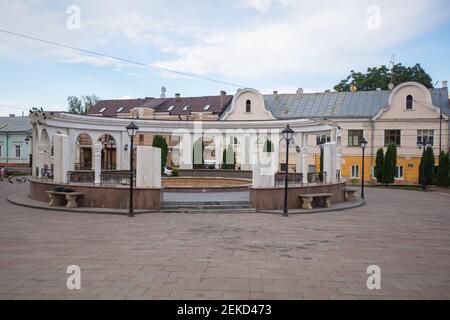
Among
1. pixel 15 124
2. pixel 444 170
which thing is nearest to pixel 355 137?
pixel 444 170

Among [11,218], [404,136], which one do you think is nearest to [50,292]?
[11,218]

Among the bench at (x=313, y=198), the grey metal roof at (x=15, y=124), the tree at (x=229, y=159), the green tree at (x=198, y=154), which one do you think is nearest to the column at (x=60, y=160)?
the bench at (x=313, y=198)

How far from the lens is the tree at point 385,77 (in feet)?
152

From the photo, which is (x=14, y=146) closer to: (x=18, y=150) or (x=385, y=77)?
(x=18, y=150)

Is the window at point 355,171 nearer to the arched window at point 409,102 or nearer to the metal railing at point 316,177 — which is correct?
the arched window at point 409,102

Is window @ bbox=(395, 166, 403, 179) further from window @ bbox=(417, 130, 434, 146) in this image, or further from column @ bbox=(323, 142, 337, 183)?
column @ bbox=(323, 142, 337, 183)

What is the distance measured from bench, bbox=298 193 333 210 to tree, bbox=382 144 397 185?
20.1 meters

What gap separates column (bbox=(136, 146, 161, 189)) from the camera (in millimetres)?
14961

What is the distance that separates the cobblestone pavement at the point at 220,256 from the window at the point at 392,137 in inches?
937

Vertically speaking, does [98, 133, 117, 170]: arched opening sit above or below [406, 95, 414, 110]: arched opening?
below

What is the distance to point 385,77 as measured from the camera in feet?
156

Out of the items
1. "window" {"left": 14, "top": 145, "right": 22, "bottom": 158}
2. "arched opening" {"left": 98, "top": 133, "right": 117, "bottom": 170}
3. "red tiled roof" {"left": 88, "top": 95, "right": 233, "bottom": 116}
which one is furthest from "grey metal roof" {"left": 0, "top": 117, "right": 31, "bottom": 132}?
"arched opening" {"left": 98, "top": 133, "right": 117, "bottom": 170}

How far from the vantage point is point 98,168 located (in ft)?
57.9
